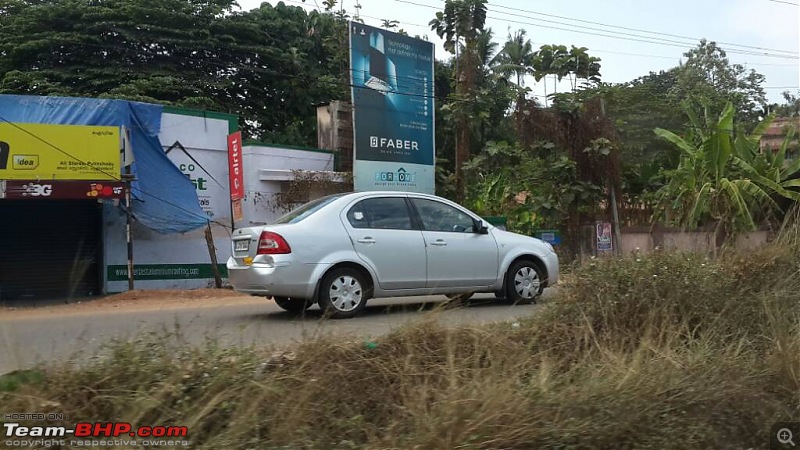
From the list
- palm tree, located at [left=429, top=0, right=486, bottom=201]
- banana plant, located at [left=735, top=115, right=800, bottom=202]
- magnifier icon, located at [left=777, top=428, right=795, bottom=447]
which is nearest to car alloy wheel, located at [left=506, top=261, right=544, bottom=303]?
magnifier icon, located at [left=777, top=428, right=795, bottom=447]

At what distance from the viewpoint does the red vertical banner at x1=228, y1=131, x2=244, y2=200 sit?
16812 millimetres

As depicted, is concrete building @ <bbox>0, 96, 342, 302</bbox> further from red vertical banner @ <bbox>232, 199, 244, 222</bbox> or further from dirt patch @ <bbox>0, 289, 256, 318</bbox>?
dirt patch @ <bbox>0, 289, 256, 318</bbox>

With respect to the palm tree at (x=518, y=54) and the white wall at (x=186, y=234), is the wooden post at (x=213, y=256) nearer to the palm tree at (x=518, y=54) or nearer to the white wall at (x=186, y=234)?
the white wall at (x=186, y=234)

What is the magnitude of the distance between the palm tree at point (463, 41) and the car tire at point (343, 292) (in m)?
14.0

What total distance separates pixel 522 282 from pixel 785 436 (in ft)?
15.6

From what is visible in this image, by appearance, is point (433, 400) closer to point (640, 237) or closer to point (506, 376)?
point (506, 376)

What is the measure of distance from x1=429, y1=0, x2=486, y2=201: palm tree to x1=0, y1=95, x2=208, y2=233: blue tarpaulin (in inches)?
353

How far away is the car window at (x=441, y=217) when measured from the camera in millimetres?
8375

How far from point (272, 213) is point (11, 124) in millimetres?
6591

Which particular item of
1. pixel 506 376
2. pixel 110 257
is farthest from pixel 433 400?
pixel 110 257

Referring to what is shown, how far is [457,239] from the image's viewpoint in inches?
332

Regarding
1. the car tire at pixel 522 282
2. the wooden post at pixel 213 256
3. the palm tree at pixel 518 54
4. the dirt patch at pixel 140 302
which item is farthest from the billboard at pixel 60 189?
the palm tree at pixel 518 54

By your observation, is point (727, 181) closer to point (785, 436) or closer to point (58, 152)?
point (785, 436)

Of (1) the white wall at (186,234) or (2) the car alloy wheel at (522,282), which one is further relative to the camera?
(1) the white wall at (186,234)
